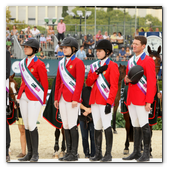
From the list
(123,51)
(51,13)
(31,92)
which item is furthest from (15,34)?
(51,13)

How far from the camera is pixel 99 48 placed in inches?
246

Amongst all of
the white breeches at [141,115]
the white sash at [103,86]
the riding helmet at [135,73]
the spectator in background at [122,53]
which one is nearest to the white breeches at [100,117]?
the white sash at [103,86]

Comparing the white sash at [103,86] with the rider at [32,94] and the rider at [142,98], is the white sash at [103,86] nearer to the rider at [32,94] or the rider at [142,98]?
the rider at [142,98]

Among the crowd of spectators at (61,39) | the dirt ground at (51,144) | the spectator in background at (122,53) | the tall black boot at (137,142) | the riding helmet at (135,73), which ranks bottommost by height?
the dirt ground at (51,144)

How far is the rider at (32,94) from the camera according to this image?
6.11 m

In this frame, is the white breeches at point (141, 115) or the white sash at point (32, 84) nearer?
the white breeches at point (141, 115)

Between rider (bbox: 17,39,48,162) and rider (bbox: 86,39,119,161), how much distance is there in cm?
86

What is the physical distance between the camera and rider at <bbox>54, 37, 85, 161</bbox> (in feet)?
20.1

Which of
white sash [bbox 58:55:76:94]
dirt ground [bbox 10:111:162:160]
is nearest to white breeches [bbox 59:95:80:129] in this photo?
white sash [bbox 58:55:76:94]

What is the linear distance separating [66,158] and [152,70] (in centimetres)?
207

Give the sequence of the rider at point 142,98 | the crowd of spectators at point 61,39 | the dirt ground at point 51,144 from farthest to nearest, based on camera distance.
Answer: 1. the crowd of spectators at point 61,39
2. the dirt ground at point 51,144
3. the rider at point 142,98

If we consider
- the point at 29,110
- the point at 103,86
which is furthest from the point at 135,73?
the point at 29,110

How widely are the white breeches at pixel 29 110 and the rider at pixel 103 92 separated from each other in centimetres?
96

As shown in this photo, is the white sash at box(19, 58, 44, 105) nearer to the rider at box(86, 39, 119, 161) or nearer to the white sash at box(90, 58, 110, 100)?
the rider at box(86, 39, 119, 161)
